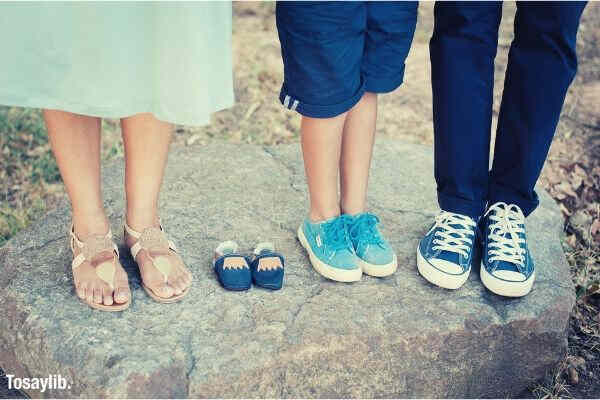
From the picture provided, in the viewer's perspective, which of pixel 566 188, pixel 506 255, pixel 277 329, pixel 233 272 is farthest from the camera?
pixel 566 188

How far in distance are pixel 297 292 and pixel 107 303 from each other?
547 millimetres

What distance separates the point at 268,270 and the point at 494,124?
2.29 metres

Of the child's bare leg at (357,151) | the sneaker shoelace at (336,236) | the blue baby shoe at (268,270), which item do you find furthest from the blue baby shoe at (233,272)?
the child's bare leg at (357,151)

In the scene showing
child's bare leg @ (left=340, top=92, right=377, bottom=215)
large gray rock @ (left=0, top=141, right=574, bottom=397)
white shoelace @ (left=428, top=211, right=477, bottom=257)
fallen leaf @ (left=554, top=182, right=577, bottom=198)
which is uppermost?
child's bare leg @ (left=340, top=92, right=377, bottom=215)

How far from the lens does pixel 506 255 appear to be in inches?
83.8

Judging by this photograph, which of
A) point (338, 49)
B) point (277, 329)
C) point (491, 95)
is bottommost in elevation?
point (277, 329)

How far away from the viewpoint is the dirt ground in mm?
2510

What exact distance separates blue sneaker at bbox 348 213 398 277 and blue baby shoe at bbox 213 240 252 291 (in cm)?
35

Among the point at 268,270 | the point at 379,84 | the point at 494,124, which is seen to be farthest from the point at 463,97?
the point at 494,124

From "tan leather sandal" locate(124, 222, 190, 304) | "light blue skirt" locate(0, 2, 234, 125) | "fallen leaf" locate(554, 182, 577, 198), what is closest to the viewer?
"light blue skirt" locate(0, 2, 234, 125)

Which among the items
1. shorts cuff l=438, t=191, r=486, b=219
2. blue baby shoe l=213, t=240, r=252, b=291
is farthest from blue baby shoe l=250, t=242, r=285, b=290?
shorts cuff l=438, t=191, r=486, b=219

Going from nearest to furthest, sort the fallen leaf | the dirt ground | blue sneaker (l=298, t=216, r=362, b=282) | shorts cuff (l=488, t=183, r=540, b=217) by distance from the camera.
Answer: blue sneaker (l=298, t=216, r=362, b=282) → shorts cuff (l=488, t=183, r=540, b=217) → the dirt ground → the fallen leaf

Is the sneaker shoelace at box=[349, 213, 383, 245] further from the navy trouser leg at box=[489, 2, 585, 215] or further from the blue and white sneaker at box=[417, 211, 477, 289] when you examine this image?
the navy trouser leg at box=[489, 2, 585, 215]

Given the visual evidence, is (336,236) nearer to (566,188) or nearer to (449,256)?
(449,256)
